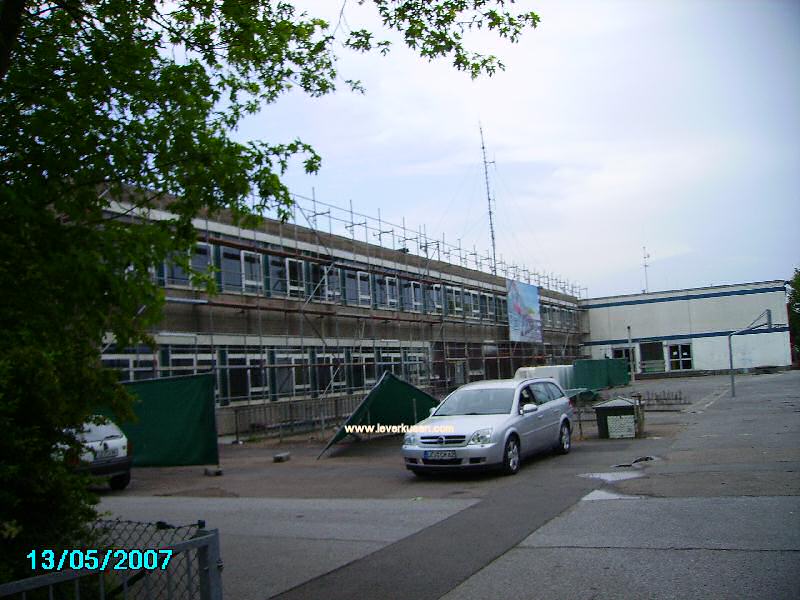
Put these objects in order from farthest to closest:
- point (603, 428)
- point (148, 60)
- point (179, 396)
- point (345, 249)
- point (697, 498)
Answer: point (345, 249)
point (603, 428)
point (179, 396)
point (697, 498)
point (148, 60)

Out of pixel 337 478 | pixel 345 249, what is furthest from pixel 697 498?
pixel 345 249

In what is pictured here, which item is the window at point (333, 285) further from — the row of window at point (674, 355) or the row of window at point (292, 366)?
the row of window at point (674, 355)

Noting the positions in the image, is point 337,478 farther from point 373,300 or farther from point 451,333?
point 451,333

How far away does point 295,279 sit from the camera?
26.6m

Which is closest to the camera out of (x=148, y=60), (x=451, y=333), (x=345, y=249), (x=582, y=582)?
(x=582, y=582)

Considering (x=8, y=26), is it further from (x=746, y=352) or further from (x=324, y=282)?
(x=746, y=352)

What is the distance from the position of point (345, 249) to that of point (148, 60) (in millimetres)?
23391

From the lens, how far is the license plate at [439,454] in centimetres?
1183

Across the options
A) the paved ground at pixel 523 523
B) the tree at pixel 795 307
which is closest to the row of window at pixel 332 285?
the paved ground at pixel 523 523

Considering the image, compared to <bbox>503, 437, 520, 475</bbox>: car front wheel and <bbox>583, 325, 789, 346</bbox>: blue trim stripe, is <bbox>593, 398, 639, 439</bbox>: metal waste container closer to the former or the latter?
<bbox>503, 437, 520, 475</bbox>: car front wheel

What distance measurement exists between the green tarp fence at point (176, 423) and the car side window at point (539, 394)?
255 inches

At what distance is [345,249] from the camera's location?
3011cm

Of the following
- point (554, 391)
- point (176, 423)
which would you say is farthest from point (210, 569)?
point (176, 423)

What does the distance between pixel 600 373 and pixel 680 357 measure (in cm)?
2329
